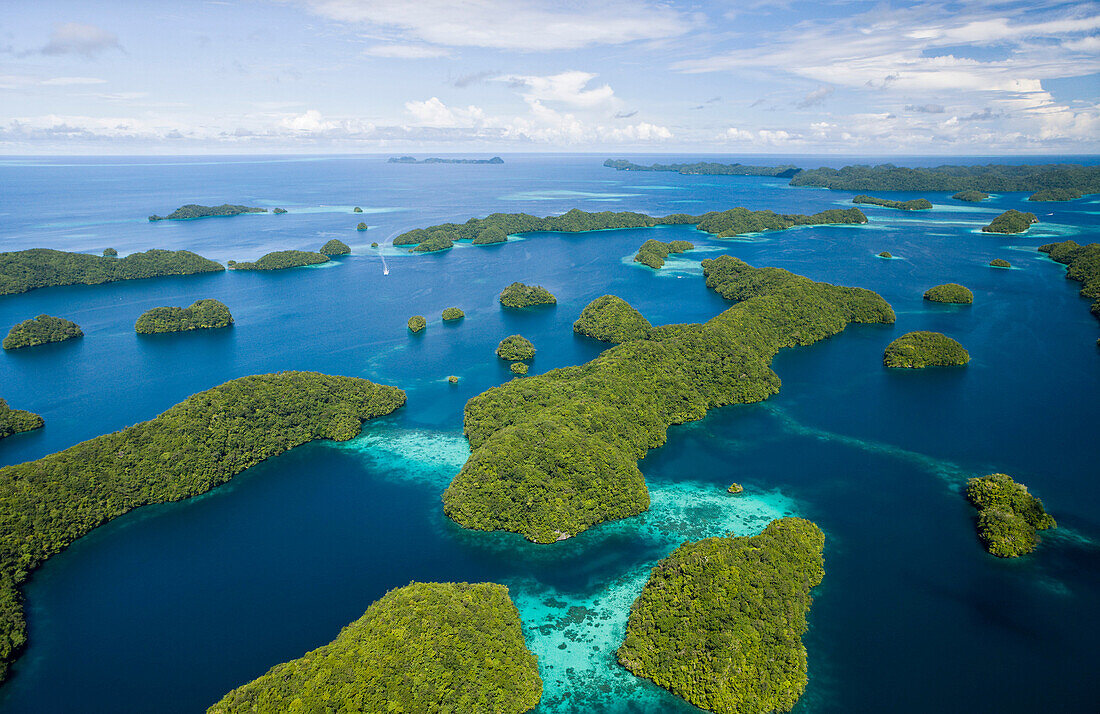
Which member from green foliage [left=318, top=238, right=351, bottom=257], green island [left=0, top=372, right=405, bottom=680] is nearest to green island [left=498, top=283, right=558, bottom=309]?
green island [left=0, top=372, right=405, bottom=680]

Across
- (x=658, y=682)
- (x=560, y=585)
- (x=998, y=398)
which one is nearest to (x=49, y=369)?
(x=560, y=585)

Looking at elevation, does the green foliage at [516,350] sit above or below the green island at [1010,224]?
below

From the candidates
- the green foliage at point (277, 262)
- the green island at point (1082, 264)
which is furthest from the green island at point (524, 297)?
the green island at point (1082, 264)

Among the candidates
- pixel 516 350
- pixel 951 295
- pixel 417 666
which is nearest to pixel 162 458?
pixel 417 666

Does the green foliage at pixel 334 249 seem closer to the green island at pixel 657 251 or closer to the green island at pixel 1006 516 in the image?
the green island at pixel 657 251

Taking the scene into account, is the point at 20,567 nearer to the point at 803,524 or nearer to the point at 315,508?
the point at 315,508

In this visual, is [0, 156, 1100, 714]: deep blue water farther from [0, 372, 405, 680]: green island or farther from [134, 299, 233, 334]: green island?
[134, 299, 233, 334]: green island

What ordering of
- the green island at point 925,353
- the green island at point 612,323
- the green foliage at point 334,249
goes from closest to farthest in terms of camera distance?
the green island at point 925,353
the green island at point 612,323
the green foliage at point 334,249
